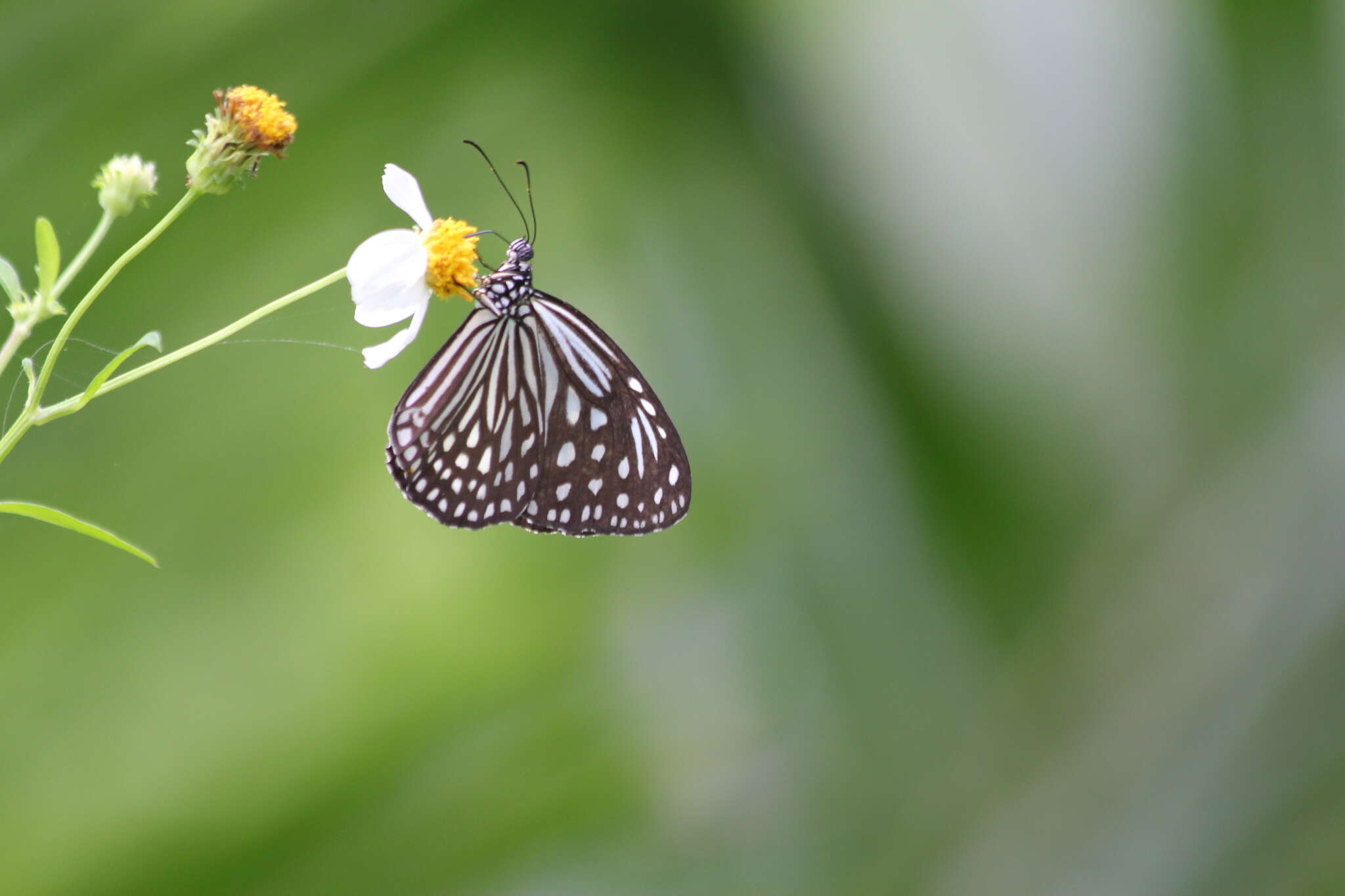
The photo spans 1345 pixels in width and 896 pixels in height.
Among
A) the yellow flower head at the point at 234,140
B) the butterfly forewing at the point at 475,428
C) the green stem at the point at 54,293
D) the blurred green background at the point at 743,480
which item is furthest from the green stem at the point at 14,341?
the blurred green background at the point at 743,480

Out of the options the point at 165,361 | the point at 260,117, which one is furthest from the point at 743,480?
the point at 165,361

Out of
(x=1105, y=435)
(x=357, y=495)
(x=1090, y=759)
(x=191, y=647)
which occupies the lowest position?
(x=1090, y=759)

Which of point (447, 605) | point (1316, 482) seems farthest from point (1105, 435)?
point (447, 605)

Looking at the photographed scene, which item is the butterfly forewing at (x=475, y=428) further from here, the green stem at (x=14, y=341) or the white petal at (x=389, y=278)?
the green stem at (x=14, y=341)

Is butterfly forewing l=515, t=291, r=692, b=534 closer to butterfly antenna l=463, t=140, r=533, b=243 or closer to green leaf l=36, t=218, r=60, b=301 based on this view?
butterfly antenna l=463, t=140, r=533, b=243

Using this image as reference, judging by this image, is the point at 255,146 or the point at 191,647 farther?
the point at 191,647

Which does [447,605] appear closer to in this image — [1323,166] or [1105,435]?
[1105,435]

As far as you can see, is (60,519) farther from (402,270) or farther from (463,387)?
(463,387)

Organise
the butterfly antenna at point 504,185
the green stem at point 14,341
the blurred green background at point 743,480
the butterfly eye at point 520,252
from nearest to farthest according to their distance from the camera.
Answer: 1. the green stem at point 14,341
2. the butterfly eye at point 520,252
3. the butterfly antenna at point 504,185
4. the blurred green background at point 743,480
